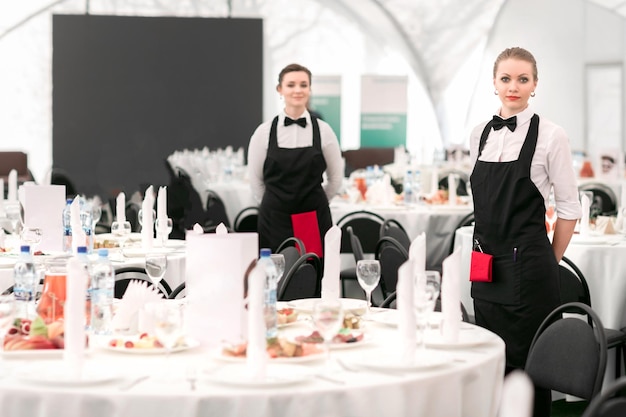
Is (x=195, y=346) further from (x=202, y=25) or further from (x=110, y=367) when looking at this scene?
(x=202, y=25)

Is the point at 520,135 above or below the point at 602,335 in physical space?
above

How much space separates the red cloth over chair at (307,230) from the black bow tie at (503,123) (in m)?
2.17

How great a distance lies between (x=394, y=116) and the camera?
18.0 m

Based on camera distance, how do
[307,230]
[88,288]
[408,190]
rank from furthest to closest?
[408,190] < [307,230] < [88,288]

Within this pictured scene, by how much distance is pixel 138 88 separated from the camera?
15.0m

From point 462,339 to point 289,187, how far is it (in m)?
3.21

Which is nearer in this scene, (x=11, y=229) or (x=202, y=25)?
(x=11, y=229)

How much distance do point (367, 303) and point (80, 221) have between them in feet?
6.46

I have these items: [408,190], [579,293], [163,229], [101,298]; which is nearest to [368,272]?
[101,298]

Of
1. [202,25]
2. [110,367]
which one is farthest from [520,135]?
[202,25]

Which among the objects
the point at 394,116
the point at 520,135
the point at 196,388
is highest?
the point at 394,116

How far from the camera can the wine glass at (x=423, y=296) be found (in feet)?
9.84

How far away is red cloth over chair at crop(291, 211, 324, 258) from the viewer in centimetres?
625

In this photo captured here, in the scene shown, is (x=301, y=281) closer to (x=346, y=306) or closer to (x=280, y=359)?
(x=346, y=306)
